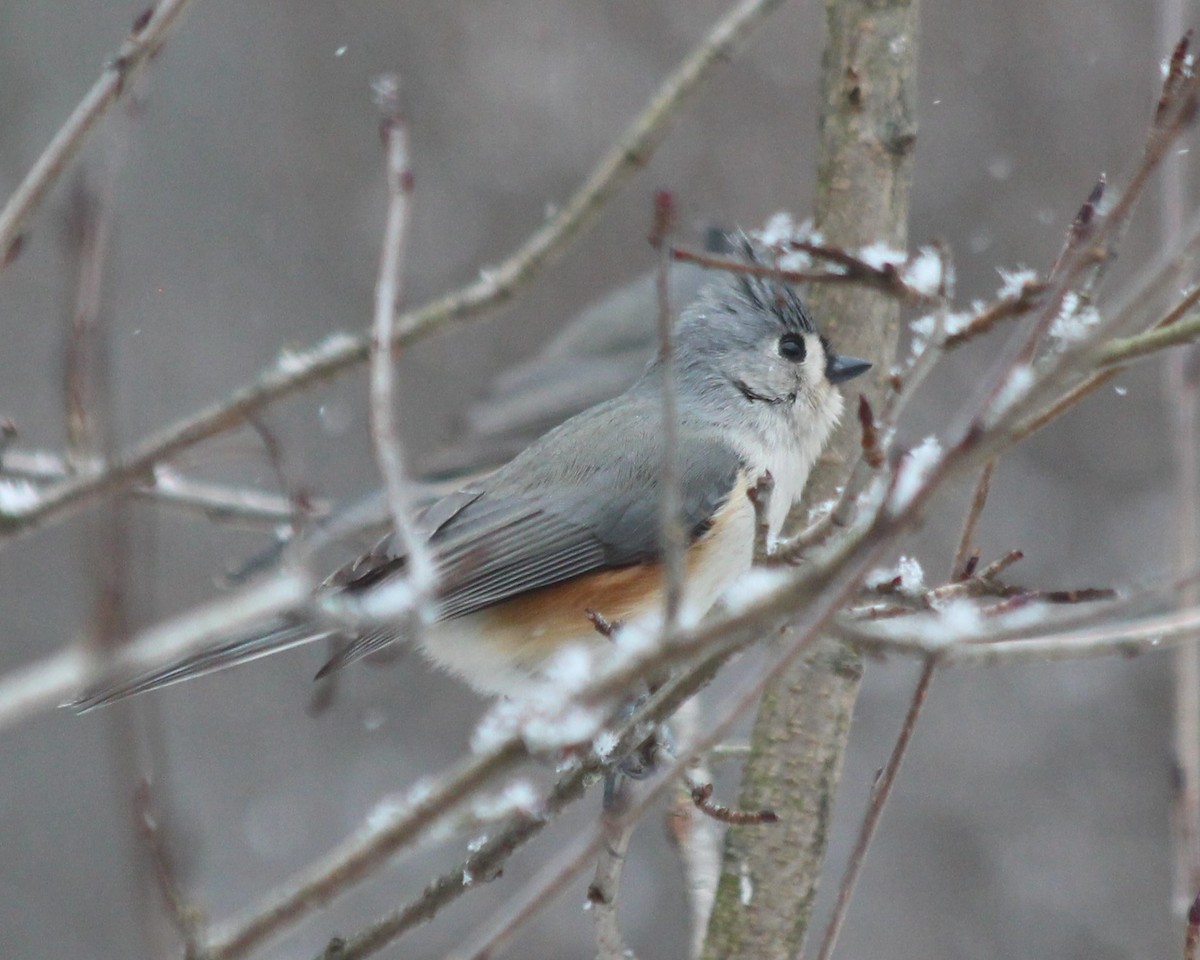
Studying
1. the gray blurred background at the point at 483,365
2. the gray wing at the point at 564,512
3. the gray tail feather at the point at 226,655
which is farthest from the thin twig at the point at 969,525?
the gray blurred background at the point at 483,365

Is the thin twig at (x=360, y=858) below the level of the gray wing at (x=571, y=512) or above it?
below

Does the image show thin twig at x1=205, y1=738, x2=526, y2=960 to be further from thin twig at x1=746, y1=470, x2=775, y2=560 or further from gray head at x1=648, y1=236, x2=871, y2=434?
gray head at x1=648, y1=236, x2=871, y2=434

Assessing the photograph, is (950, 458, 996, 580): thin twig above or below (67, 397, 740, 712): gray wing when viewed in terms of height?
below

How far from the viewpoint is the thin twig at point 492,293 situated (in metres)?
1.89

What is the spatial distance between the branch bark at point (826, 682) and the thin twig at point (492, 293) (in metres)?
0.74

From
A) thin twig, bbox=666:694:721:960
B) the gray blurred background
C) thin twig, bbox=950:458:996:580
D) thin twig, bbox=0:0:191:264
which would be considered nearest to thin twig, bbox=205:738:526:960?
thin twig, bbox=950:458:996:580

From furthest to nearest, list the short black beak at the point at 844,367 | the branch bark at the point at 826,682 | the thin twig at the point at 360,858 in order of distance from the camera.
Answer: the short black beak at the point at 844,367, the branch bark at the point at 826,682, the thin twig at the point at 360,858

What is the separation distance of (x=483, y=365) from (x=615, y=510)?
323 centimetres

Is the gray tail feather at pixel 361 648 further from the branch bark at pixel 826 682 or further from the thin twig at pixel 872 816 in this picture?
the thin twig at pixel 872 816

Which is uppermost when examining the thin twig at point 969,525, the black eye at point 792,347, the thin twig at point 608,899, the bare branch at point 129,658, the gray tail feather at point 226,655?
the black eye at point 792,347

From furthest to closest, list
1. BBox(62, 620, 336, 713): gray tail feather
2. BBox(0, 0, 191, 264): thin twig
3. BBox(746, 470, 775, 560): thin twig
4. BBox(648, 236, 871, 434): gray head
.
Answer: BBox(648, 236, 871, 434): gray head
BBox(62, 620, 336, 713): gray tail feather
BBox(0, 0, 191, 264): thin twig
BBox(746, 470, 775, 560): thin twig

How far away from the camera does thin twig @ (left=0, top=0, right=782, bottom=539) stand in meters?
1.89

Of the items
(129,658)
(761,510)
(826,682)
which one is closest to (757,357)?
(826,682)

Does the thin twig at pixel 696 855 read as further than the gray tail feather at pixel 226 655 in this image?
Yes
